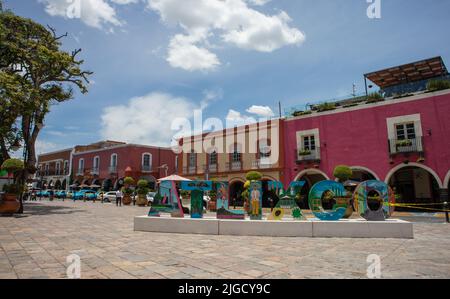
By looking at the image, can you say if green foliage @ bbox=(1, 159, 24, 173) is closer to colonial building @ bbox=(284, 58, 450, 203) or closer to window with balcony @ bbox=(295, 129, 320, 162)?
colonial building @ bbox=(284, 58, 450, 203)

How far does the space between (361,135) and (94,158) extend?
108 feet

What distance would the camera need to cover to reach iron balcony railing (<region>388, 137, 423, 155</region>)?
56.2 feet

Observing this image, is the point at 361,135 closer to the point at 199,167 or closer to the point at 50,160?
the point at 199,167

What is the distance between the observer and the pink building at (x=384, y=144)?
16781 mm

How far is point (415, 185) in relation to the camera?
1984cm

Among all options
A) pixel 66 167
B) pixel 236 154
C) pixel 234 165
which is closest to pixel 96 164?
pixel 66 167

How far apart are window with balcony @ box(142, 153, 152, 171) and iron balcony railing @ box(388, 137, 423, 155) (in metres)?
26.4

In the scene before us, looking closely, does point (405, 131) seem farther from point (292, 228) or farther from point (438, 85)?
point (292, 228)

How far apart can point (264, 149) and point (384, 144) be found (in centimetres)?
834

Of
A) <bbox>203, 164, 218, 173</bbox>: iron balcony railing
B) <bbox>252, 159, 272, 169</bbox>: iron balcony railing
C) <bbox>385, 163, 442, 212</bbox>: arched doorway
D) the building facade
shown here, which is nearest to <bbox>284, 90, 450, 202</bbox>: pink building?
<bbox>385, 163, 442, 212</bbox>: arched doorway

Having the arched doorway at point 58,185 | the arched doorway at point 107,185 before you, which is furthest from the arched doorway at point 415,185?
the arched doorway at point 58,185

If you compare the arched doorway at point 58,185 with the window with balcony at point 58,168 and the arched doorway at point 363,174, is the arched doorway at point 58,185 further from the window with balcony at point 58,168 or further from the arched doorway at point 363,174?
the arched doorway at point 363,174
